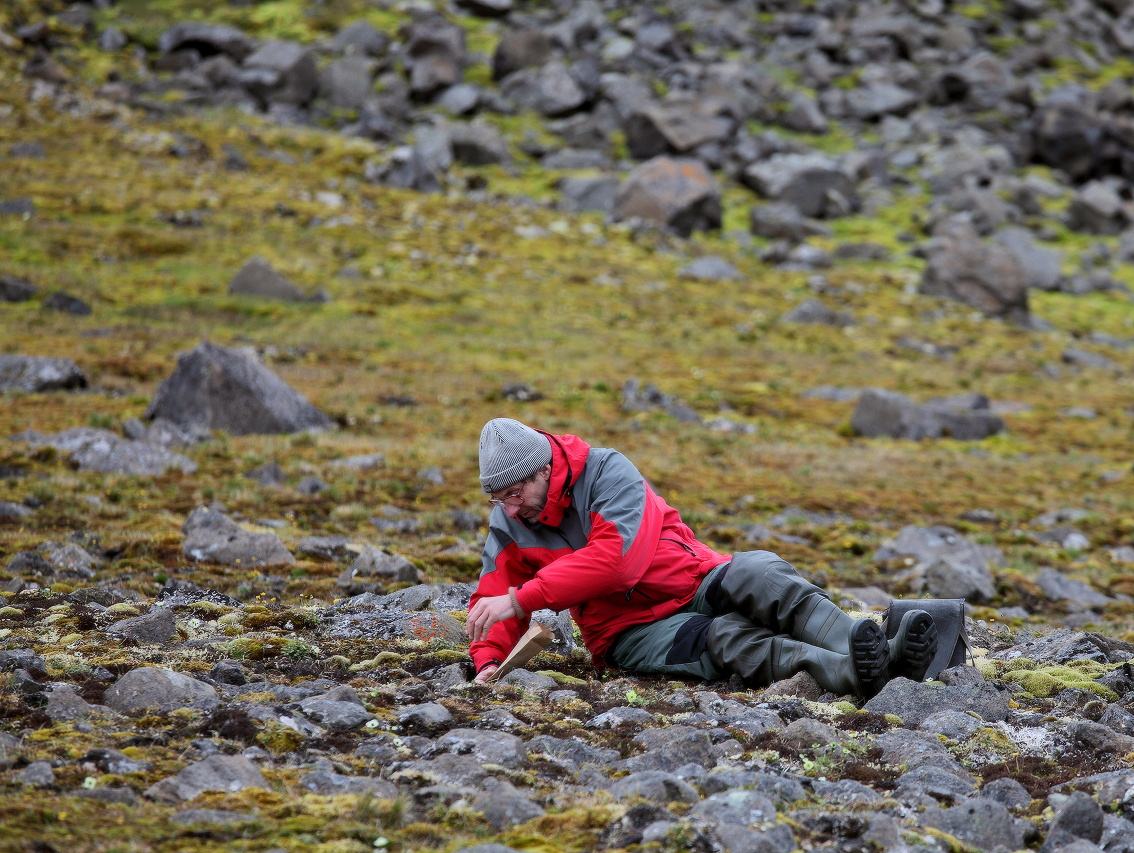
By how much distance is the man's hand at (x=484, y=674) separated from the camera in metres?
6.51

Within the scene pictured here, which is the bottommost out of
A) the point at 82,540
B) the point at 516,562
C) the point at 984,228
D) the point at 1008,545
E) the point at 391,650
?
the point at 984,228

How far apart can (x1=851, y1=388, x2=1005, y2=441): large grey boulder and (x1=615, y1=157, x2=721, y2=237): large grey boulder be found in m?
23.1

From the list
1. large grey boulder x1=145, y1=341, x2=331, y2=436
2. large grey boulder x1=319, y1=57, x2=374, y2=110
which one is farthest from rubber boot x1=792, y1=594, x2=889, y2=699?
large grey boulder x1=319, y1=57, x2=374, y2=110

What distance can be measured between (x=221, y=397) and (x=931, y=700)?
47.6ft

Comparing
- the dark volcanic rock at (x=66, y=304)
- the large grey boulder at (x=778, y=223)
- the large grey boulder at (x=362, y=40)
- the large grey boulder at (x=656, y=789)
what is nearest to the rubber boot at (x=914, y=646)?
the large grey boulder at (x=656, y=789)

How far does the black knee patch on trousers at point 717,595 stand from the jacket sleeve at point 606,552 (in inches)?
20.6

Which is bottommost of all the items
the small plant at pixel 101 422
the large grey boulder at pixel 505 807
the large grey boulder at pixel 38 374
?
the large grey boulder at pixel 38 374

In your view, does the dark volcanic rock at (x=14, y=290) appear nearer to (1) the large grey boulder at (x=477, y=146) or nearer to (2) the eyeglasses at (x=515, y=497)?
(2) the eyeglasses at (x=515, y=497)

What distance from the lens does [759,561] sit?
21.7 ft

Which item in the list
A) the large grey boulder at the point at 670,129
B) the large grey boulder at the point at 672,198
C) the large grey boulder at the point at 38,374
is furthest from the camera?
the large grey boulder at the point at 670,129

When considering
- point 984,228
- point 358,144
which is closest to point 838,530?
point 358,144

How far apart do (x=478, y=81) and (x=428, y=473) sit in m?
49.5

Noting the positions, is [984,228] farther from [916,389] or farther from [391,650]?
[391,650]

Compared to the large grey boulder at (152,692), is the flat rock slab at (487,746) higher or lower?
higher
